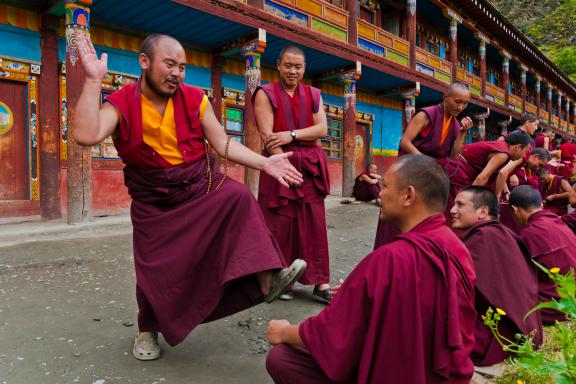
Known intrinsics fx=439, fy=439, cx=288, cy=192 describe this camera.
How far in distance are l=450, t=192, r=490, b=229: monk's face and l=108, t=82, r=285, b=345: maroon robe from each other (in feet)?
4.63

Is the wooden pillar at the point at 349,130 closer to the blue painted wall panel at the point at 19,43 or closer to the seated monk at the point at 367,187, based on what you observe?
the seated monk at the point at 367,187

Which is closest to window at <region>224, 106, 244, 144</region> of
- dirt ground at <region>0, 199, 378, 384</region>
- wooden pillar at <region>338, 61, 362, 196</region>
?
wooden pillar at <region>338, 61, 362, 196</region>

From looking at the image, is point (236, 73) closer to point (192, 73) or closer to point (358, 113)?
point (192, 73)

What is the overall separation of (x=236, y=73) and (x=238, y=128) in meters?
1.15

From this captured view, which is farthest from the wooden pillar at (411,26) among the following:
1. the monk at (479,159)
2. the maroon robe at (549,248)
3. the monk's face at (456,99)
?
the maroon robe at (549,248)

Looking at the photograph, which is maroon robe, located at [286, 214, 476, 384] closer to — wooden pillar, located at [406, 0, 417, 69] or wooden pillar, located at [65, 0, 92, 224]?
wooden pillar, located at [65, 0, 92, 224]

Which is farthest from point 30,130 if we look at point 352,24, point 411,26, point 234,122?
point 411,26

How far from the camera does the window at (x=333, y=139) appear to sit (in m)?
11.7

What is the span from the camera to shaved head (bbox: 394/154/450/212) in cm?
148

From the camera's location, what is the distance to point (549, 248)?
273 cm

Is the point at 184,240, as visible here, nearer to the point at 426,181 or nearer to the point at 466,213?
the point at 426,181

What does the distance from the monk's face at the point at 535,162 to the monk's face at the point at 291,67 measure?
3.54 metres

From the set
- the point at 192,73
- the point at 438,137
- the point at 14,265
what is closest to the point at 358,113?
the point at 192,73

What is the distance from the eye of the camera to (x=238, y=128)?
934 cm
